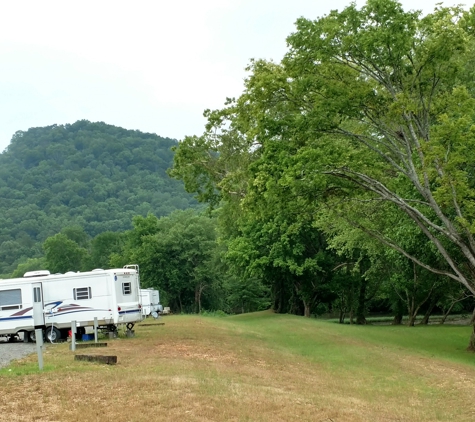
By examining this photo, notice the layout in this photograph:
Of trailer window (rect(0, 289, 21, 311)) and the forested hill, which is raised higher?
the forested hill

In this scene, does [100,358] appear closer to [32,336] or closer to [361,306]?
[32,336]

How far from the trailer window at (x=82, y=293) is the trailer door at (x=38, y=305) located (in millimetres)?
1410

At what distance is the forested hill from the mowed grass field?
11942 centimetres

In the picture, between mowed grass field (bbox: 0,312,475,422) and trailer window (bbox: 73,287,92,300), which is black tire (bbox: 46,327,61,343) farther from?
mowed grass field (bbox: 0,312,475,422)

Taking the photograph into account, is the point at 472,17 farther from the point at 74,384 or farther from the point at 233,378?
the point at 74,384

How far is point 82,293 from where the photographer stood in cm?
2628

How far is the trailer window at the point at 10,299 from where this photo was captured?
26.4m

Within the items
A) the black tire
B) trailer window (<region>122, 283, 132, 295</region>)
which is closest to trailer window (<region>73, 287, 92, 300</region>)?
trailer window (<region>122, 283, 132, 295</region>)

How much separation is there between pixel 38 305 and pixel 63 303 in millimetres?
995

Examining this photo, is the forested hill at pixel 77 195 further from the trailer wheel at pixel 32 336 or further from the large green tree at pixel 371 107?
the large green tree at pixel 371 107

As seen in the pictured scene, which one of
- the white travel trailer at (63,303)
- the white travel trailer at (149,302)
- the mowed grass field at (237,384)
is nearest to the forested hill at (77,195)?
the white travel trailer at (149,302)

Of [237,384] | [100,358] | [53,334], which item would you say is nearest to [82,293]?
[53,334]

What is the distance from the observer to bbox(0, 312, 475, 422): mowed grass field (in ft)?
35.2

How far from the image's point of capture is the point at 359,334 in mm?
33812
